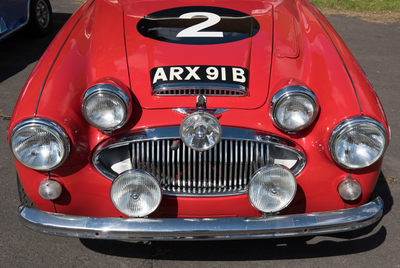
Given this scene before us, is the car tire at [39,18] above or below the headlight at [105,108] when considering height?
below

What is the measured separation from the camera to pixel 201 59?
2770 mm

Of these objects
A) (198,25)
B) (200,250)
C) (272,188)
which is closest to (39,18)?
(198,25)

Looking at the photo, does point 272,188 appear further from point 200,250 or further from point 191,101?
point 200,250

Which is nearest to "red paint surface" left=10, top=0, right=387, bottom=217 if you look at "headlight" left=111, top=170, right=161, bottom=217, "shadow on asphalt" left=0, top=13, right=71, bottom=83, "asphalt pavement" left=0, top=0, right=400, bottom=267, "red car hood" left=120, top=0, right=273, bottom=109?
"red car hood" left=120, top=0, right=273, bottom=109

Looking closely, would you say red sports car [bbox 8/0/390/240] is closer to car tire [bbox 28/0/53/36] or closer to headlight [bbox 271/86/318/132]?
headlight [bbox 271/86/318/132]

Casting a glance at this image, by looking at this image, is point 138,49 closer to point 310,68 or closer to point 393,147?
point 310,68

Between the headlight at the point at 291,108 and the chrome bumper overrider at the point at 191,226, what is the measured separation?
46 centimetres

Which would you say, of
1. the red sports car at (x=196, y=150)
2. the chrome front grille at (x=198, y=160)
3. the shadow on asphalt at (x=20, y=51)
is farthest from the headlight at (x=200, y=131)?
the shadow on asphalt at (x=20, y=51)

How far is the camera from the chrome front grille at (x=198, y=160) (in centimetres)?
245

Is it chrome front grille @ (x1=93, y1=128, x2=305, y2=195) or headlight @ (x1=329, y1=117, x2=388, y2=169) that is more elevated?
headlight @ (x1=329, y1=117, x2=388, y2=169)

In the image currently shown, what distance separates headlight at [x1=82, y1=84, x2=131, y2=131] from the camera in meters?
2.43

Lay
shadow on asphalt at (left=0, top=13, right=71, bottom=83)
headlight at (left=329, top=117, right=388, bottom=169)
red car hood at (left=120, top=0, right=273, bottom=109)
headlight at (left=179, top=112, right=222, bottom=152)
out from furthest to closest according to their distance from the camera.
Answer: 1. shadow on asphalt at (left=0, top=13, right=71, bottom=83)
2. red car hood at (left=120, top=0, right=273, bottom=109)
3. headlight at (left=329, top=117, right=388, bottom=169)
4. headlight at (left=179, top=112, right=222, bottom=152)

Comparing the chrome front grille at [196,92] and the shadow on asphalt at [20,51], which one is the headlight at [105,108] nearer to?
the chrome front grille at [196,92]

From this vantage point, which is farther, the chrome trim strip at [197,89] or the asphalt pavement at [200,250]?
the asphalt pavement at [200,250]
